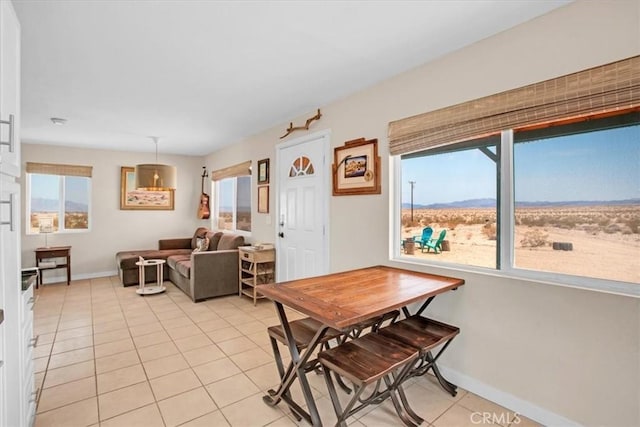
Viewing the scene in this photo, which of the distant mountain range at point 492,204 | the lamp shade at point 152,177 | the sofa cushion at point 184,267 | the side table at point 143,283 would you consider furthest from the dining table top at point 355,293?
the side table at point 143,283

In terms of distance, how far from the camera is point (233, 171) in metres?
5.29

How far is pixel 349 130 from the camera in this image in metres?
3.11

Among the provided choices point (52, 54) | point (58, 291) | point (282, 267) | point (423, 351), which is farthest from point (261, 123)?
point (58, 291)

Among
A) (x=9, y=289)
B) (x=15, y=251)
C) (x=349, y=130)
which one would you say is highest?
(x=349, y=130)

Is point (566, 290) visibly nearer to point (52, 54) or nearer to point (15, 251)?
point (15, 251)

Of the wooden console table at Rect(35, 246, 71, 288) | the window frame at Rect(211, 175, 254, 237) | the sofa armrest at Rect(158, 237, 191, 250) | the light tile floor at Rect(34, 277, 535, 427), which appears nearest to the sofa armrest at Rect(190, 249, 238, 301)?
the light tile floor at Rect(34, 277, 535, 427)

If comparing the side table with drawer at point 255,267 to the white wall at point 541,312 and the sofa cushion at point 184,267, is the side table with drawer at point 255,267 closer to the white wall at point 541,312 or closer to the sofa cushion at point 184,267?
the sofa cushion at point 184,267

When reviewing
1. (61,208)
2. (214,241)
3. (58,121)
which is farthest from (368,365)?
(61,208)

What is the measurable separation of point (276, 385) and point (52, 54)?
9.71ft

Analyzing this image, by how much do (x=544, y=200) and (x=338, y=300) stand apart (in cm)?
144

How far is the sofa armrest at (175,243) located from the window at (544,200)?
5.05 meters

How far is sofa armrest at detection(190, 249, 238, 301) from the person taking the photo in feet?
13.7

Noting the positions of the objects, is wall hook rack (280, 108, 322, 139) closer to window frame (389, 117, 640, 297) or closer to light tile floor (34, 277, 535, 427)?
window frame (389, 117, 640, 297)

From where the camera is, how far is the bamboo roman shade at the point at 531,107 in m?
1.54
